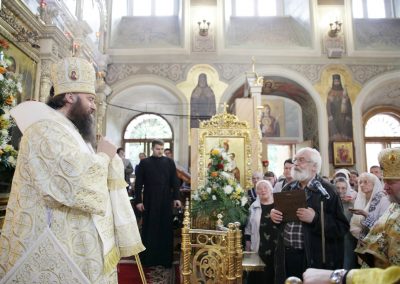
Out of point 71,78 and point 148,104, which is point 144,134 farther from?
point 71,78

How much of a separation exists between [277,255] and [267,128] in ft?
37.1

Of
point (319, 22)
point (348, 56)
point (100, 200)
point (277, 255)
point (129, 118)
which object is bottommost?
point (277, 255)

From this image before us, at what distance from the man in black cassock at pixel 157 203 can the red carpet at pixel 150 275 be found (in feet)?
0.37

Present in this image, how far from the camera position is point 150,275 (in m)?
4.35

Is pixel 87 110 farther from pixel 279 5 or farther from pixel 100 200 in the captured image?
pixel 279 5

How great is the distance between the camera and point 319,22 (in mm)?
10930

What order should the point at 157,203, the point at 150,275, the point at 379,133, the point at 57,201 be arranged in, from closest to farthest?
the point at 57,201
the point at 150,275
the point at 157,203
the point at 379,133

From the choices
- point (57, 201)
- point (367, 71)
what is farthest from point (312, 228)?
point (367, 71)

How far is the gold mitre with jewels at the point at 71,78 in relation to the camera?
1.97m

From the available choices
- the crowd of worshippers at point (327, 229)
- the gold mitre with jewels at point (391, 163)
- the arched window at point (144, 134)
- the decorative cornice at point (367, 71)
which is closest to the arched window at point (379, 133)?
the decorative cornice at point (367, 71)

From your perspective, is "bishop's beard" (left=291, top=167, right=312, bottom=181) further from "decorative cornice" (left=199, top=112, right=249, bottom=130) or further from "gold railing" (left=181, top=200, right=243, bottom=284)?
"decorative cornice" (left=199, top=112, right=249, bottom=130)

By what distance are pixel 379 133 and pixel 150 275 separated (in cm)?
1224

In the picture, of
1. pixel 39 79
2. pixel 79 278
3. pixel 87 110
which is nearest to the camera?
pixel 79 278

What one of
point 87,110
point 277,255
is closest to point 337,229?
point 277,255
